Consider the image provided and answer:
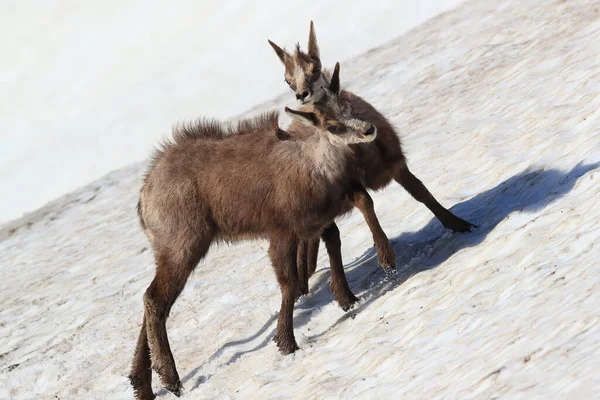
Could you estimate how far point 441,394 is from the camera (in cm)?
722

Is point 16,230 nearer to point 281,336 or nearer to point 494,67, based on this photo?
point 494,67

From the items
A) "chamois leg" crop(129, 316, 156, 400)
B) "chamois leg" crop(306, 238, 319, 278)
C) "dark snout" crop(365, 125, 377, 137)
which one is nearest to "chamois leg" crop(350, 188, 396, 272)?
"dark snout" crop(365, 125, 377, 137)

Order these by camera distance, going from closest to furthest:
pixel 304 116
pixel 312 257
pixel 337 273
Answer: pixel 304 116 < pixel 337 273 < pixel 312 257

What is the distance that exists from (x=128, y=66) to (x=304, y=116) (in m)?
26.0

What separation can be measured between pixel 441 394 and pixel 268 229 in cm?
334

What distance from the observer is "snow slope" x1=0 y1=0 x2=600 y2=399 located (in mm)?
7695

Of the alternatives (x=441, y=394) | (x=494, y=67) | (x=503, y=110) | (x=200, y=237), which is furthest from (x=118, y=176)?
(x=441, y=394)

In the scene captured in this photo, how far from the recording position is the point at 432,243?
10938mm

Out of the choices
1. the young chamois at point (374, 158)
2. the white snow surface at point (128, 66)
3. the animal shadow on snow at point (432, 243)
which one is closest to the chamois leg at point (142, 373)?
the animal shadow on snow at point (432, 243)

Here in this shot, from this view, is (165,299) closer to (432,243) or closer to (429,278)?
(429,278)

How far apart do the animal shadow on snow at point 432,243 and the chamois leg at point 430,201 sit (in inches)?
4.2

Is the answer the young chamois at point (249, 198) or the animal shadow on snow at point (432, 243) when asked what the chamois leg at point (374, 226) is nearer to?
the young chamois at point (249, 198)

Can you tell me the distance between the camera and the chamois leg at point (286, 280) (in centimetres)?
984

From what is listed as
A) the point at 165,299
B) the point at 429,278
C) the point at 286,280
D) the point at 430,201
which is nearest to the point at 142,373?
the point at 165,299
